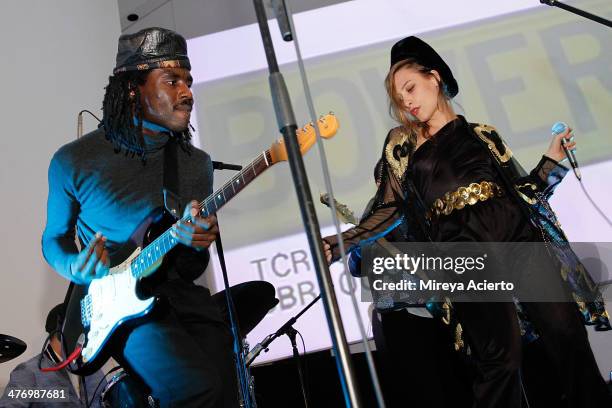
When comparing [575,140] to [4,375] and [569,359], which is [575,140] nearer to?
[569,359]

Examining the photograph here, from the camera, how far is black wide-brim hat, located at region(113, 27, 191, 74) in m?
2.52

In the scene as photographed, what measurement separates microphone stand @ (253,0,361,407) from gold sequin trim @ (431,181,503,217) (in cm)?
144

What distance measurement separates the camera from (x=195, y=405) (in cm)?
191

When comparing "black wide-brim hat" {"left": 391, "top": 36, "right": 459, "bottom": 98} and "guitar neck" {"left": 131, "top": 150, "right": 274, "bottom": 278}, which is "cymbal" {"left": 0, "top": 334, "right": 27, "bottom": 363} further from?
"black wide-brim hat" {"left": 391, "top": 36, "right": 459, "bottom": 98}

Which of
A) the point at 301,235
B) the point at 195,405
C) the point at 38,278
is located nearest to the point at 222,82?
the point at 301,235

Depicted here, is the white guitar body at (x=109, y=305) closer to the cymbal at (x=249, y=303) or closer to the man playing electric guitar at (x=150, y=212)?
the man playing electric guitar at (x=150, y=212)

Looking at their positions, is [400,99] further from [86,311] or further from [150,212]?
[86,311]

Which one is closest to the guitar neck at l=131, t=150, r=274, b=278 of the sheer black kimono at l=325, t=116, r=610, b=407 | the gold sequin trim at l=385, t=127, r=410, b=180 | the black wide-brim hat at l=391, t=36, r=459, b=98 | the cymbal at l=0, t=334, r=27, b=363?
the cymbal at l=0, t=334, r=27, b=363

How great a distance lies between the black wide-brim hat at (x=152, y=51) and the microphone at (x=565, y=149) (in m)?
1.60

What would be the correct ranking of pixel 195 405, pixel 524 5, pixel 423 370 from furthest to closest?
pixel 524 5
pixel 423 370
pixel 195 405

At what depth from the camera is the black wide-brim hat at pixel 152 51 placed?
252 centimetres

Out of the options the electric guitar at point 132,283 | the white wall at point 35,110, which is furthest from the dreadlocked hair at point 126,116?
the white wall at point 35,110

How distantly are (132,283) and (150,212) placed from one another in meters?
0.26

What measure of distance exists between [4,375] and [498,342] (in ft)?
6.46
